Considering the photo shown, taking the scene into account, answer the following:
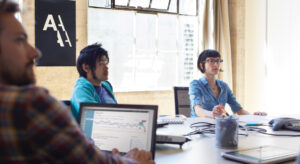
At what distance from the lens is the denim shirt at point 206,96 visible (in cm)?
298

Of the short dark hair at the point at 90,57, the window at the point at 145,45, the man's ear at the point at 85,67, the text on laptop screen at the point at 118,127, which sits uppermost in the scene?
the window at the point at 145,45

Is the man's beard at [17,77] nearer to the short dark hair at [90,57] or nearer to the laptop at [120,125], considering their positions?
the laptop at [120,125]

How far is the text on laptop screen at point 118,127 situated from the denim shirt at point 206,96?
162 centimetres

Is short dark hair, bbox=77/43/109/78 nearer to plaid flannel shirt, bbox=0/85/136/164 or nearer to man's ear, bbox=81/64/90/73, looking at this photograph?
man's ear, bbox=81/64/90/73

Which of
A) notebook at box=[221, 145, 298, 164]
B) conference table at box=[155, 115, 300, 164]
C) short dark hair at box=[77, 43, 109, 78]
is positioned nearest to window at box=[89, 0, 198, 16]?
short dark hair at box=[77, 43, 109, 78]

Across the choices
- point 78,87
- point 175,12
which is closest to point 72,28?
point 175,12

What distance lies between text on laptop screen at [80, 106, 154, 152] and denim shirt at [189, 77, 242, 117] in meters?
1.62

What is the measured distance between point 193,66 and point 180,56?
0.92 ft

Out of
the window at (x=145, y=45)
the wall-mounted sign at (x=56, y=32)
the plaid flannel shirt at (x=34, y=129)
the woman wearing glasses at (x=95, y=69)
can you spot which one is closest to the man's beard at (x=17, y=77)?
the plaid flannel shirt at (x=34, y=129)

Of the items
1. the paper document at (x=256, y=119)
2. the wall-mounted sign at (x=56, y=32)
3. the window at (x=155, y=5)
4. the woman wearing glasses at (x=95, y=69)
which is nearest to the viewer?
the woman wearing glasses at (x=95, y=69)

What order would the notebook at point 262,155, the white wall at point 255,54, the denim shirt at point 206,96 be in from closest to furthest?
the notebook at point 262,155 < the denim shirt at point 206,96 < the white wall at point 255,54

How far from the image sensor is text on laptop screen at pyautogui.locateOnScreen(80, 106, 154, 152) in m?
1.31

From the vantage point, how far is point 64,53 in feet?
14.0

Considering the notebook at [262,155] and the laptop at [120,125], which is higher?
the laptop at [120,125]
